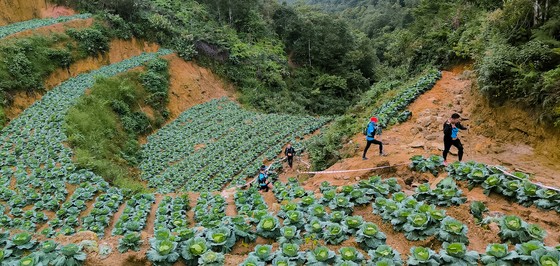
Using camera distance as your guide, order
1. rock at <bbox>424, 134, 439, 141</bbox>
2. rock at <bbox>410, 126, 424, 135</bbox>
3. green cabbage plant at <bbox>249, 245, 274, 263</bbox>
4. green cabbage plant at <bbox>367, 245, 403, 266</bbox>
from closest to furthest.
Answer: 1. green cabbage plant at <bbox>367, 245, 403, 266</bbox>
2. green cabbage plant at <bbox>249, 245, 274, 263</bbox>
3. rock at <bbox>424, 134, 439, 141</bbox>
4. rock at <bbox>410, 126, 424, 135</bbox>

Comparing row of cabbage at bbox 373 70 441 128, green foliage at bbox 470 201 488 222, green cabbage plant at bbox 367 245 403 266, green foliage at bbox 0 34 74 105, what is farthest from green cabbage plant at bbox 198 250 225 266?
green foliage at bbox 0 34 74 105

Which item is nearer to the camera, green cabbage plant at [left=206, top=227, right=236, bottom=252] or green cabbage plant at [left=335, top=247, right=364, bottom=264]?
green cabbage plant at [left=335, top=247, right=364, bottom=264]

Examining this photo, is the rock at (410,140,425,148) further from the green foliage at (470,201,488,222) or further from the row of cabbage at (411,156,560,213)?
the green foliage at (470,201,488,222)

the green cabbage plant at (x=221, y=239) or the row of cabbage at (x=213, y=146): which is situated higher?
the green cabbage plant at (x=221, y=239)

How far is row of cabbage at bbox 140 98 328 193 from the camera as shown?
1775 centimetres

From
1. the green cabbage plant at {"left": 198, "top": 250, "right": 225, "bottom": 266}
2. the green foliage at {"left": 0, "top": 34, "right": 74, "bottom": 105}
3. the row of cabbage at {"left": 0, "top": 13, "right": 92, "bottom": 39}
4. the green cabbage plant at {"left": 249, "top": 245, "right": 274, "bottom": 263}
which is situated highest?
the row of cabbage at {"left": 0, "top": 13, "right": 92, "bottom": 39}

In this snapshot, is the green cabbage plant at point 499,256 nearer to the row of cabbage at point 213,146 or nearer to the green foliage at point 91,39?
the row of cabbage at point 213,146

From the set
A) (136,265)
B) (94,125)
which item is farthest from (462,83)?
(94,125)

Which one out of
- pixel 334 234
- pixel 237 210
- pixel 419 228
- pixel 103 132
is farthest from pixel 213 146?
pixel 419 228

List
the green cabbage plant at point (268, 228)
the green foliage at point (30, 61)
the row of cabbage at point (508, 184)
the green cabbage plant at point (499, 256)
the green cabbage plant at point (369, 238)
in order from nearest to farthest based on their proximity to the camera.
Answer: the green cabbage plant at point (499, 256) → the green cabbage plant at point (369, 238) → the green cabbage plant at point (268, 228) → the row of cabbage at point (508, 184) → the green foliage at point (30, 61)

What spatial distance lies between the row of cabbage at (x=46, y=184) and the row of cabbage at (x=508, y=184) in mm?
9426

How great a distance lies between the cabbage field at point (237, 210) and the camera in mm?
4992

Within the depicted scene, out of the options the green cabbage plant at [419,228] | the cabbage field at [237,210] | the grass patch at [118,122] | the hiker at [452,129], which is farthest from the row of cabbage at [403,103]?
the grass patch at [118,122]

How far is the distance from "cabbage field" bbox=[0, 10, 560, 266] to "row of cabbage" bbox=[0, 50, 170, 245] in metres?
0.04
